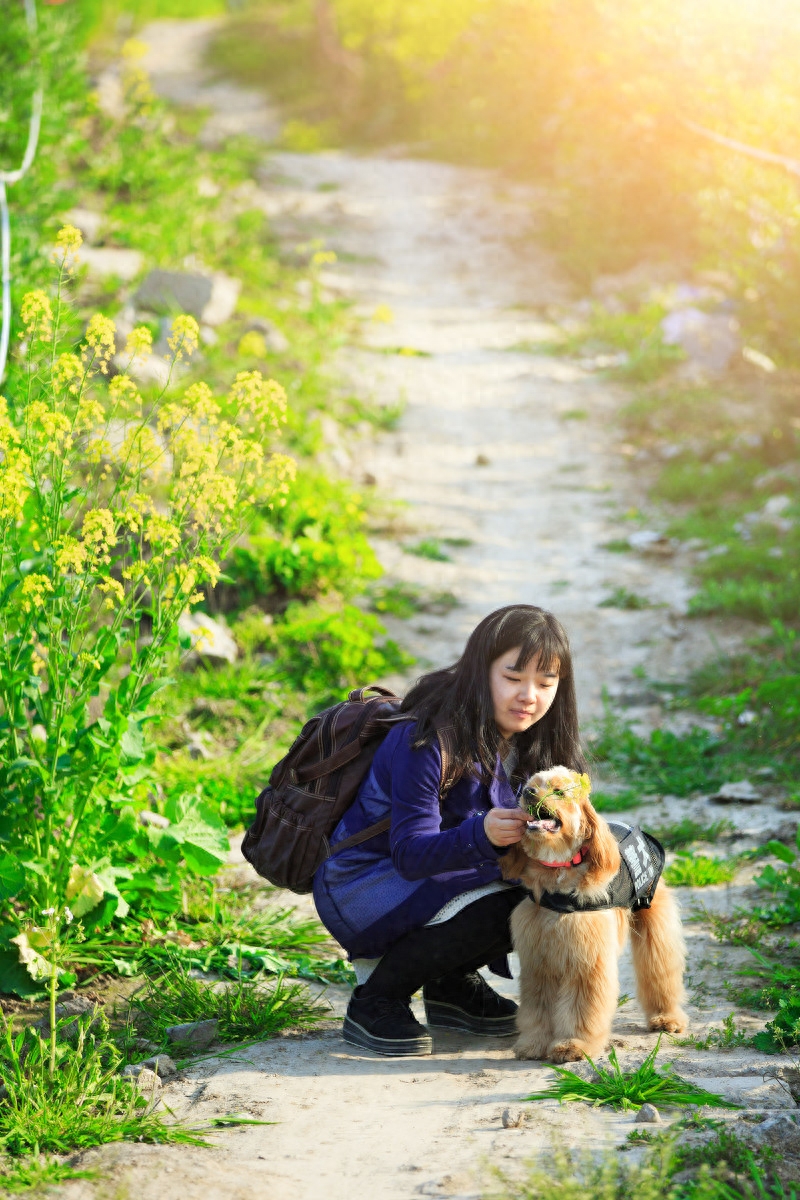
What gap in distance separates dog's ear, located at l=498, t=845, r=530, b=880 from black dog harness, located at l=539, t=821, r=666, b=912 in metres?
0.08

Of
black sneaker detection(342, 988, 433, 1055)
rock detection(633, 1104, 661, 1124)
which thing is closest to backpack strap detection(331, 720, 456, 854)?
black sneaker detection(342, 988, 433, 1055)

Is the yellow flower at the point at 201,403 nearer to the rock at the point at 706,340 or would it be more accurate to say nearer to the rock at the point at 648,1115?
the rock at the point at 648,1115

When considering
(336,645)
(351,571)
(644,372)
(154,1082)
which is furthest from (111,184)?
(154,1082)

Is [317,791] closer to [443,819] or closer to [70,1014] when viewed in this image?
[443,819]

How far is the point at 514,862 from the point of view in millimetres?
2998

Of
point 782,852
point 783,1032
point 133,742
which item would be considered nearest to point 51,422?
point 133,742

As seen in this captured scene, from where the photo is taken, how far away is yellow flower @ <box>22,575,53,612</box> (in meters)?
3.05

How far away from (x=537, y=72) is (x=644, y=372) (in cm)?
685

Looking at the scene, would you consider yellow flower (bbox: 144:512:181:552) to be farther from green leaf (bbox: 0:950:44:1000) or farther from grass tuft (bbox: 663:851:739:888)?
grass tuft (bbox: 663:851:739:888)

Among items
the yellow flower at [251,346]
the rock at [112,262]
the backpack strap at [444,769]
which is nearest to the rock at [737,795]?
the backpack strap at [444,769]

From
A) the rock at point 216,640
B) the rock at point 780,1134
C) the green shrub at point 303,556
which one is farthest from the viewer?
the green shrub at point 303,556

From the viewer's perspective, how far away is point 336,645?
19.9 ft

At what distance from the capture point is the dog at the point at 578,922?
113 inches

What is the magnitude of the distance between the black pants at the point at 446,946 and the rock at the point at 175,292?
659 cm
